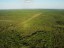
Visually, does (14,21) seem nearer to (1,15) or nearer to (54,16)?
Result: (1,15)

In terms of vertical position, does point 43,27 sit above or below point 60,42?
above

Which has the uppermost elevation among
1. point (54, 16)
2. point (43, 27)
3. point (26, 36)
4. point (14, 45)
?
point (54, 16)

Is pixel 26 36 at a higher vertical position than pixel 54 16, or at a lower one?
lower

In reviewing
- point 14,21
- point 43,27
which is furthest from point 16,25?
point 43,27

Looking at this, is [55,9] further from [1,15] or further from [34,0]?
[1,15]

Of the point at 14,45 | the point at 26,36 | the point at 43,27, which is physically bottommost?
the point at 14,45

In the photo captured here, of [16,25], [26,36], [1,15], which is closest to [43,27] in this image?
[26,36]
